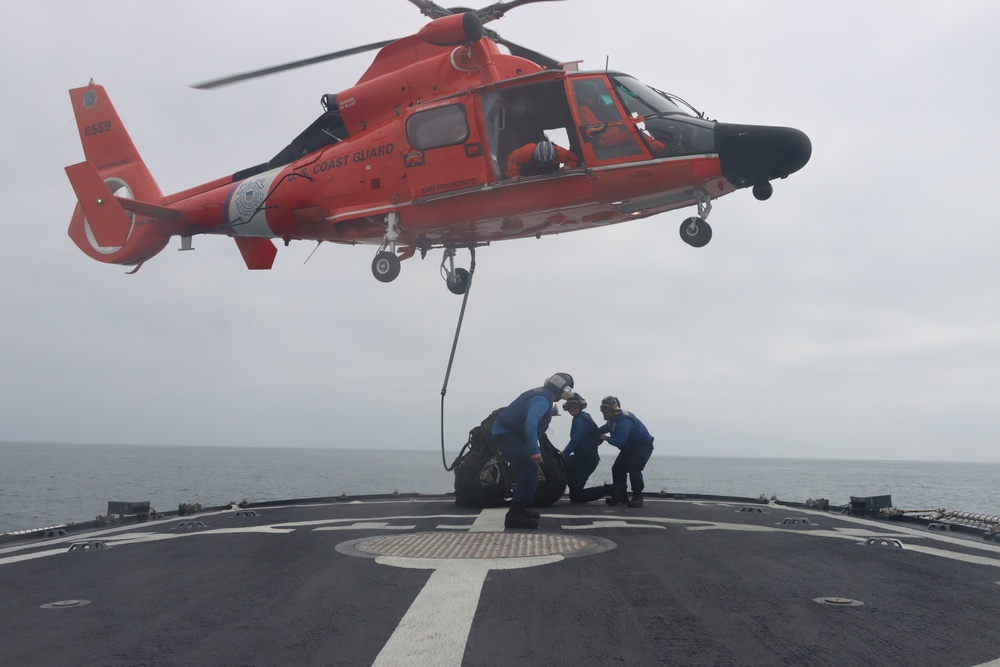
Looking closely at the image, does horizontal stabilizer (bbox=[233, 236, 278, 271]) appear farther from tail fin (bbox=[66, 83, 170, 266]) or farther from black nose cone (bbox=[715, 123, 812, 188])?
black nose cone (bbox=[715, 123, 812, 188])

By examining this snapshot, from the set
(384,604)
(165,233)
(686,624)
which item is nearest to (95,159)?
(165,233)

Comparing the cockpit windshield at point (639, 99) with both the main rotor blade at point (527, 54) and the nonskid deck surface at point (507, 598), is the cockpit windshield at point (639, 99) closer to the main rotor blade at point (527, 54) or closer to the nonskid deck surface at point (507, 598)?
the main rotor blade at point (527, 54)

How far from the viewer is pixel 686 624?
3.91 m

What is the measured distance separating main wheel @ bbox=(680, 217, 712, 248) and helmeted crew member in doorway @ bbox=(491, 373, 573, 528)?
163 inches

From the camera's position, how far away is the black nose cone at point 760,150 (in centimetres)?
1110

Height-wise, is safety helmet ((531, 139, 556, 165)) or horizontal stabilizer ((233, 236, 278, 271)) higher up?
safety helmet ((531, 139, 556, 165))

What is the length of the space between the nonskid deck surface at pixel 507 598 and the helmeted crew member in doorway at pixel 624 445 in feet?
9.46

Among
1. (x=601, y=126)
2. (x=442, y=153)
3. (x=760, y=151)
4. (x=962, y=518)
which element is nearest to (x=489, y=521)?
(x=962, y=518)

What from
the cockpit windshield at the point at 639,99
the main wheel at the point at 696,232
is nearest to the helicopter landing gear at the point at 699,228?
the main wheel at the point at 696,232

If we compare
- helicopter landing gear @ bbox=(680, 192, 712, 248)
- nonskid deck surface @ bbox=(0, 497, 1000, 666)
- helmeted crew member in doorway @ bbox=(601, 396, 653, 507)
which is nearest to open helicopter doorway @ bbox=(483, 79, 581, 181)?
helicopter landing gear @ bbox=(680, 192, 712, 248)

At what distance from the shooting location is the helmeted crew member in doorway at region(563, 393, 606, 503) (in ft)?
36.3

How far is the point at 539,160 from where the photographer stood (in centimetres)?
1178

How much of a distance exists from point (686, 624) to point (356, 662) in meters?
1.69

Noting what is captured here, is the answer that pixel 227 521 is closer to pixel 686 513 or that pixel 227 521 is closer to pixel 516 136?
pixel 686 513
